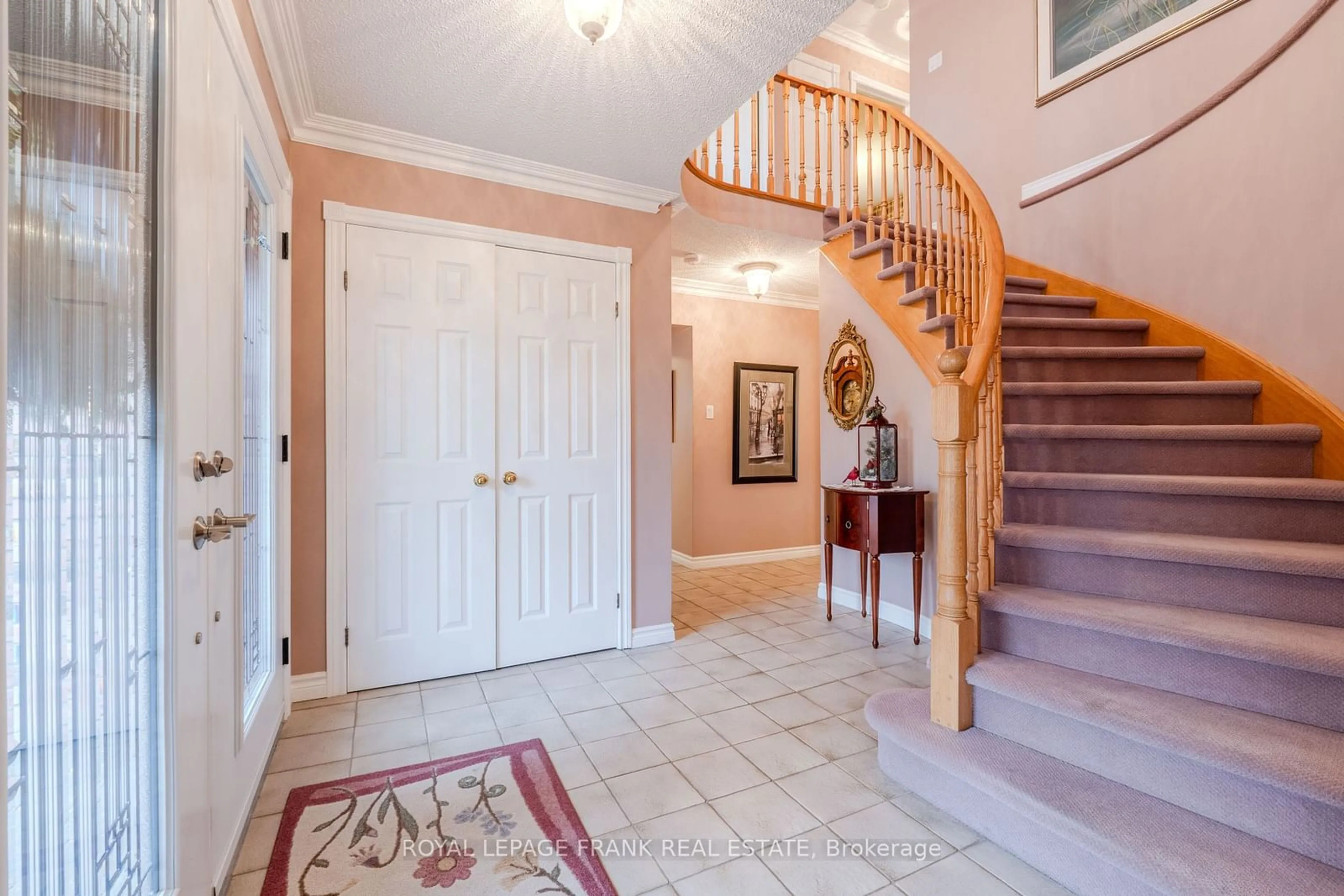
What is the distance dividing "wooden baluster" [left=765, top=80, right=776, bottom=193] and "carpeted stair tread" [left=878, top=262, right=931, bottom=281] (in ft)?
3.17

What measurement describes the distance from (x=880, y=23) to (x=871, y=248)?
3460 mm

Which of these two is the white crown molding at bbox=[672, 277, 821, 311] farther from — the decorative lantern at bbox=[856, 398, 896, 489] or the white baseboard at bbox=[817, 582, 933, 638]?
the decorative lantern at bbox=[856, 398, 896, 489]

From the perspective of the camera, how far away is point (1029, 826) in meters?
1.47

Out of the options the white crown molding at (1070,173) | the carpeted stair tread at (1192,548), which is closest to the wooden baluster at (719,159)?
the white crown molding at (1070,173)

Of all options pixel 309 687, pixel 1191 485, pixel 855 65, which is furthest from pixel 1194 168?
pixel 309 687

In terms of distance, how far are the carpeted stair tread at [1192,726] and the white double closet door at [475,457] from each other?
186 centimetres

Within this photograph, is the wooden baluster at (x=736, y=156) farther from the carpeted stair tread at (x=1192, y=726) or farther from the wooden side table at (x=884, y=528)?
the carpeted stair tread at (x=1192, y=726)

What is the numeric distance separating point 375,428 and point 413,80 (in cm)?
136

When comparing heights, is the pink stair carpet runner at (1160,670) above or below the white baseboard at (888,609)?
above

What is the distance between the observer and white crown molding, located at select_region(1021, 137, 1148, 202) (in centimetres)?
320

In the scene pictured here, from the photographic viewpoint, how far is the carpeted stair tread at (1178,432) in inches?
84.7

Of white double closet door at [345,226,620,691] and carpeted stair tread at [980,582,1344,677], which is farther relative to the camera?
white double closet door at [345,226,620,691]

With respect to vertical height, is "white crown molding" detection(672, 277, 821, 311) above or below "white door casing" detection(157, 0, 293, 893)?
above

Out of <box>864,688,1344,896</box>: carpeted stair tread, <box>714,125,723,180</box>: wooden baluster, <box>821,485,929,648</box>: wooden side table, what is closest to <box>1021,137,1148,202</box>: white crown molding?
<box>714,125,723,180</box>: wooden baluster
